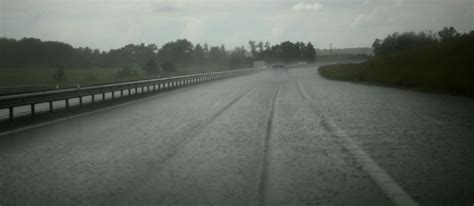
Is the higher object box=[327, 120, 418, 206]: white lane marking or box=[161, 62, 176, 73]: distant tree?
box=[161, 62, 176, 73]: distant tree

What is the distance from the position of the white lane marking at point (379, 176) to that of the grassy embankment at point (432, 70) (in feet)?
63.3

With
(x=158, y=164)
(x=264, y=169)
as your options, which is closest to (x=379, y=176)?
(x=264, y=169)

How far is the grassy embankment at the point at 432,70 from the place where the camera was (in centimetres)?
3241

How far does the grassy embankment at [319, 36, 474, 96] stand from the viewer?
106 feet

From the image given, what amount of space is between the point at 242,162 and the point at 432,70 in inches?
1347

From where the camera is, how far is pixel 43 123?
15.9m

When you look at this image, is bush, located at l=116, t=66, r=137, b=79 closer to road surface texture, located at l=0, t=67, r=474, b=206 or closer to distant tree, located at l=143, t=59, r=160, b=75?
distant tree, located at l=143, t=59, r=160, b=75

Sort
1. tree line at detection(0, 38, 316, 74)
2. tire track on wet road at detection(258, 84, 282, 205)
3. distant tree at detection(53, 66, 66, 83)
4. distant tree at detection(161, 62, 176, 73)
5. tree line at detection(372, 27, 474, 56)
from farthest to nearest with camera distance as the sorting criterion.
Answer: distant tree at detection(161, 62, 176, 73)
tree line at detection(372, 27, 474, 56)
distant tree at detection(53, 66, 66, 83)
tree line at detection(0, 38, 316, 74)
tire track on wet road at detection(258, 84, 282, 205)

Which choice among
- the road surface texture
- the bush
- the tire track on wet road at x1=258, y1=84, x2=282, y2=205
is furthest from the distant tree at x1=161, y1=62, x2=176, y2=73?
the tire track on wet road at x1=258, y1=84, x2=282, y2=205

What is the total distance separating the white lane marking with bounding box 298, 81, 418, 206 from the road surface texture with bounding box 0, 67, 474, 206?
2cm

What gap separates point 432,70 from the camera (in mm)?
39938

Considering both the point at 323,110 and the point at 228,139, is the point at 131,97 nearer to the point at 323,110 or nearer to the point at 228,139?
the point at 323,110

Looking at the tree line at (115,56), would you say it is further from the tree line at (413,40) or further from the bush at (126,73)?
the tree line at (413,40)

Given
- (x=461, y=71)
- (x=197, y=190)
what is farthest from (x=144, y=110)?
(x=461, y=71)
